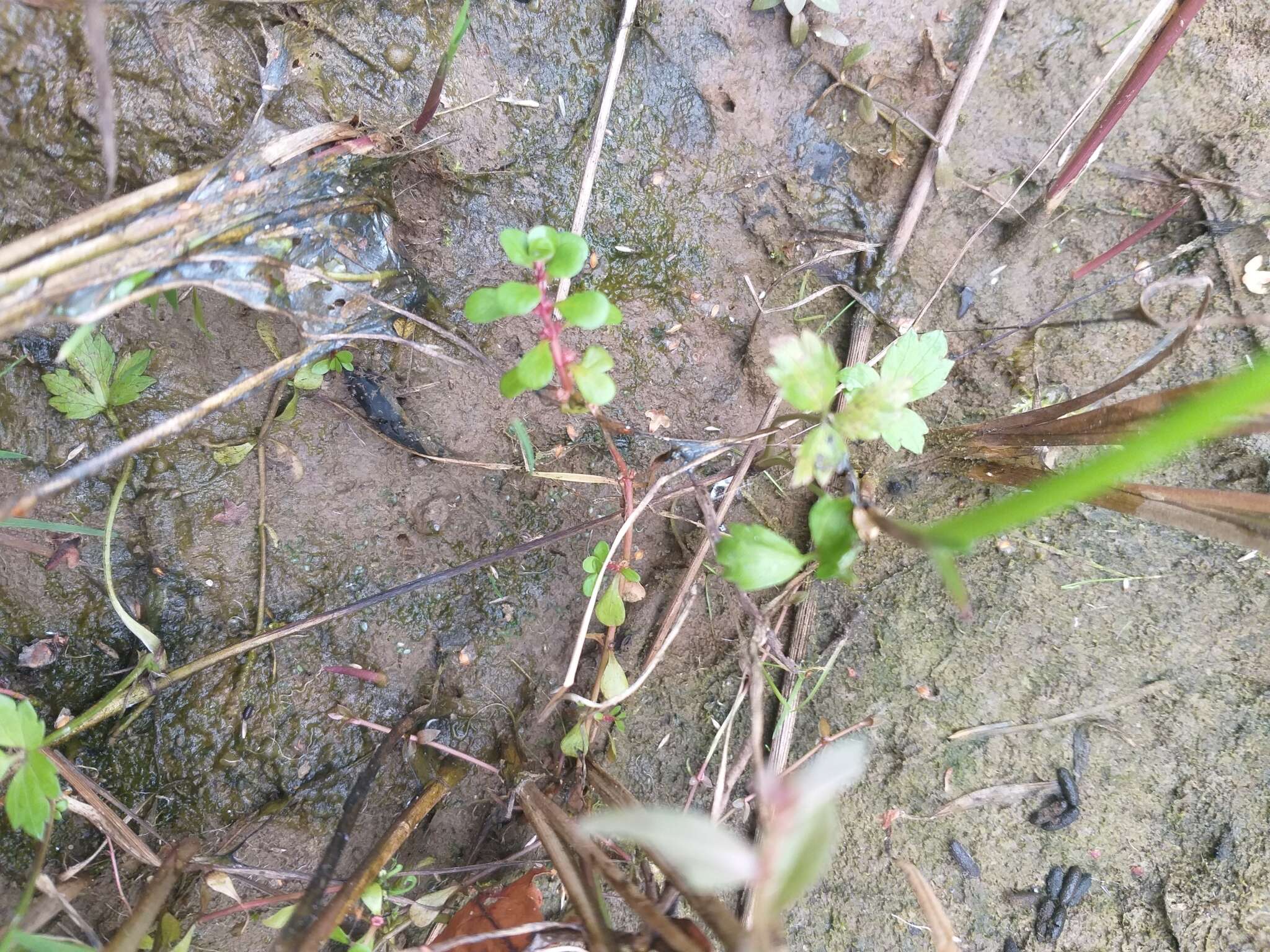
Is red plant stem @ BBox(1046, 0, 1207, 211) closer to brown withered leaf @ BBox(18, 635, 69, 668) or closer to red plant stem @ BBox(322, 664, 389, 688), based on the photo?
red plant stem @ BBox(322, 664, 389, 688)

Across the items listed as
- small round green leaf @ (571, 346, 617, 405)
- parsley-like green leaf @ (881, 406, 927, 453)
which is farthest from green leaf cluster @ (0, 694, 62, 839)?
parsley-like green leaf @ (881, 406, 927, 453)

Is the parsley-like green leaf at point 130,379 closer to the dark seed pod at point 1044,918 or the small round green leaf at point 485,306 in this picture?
the small round green leaf at point 485,306

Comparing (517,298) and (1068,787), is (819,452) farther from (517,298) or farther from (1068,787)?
(1068,787)

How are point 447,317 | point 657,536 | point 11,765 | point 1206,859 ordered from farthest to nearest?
point 657,536 → point 447,317 → point 1206,859 → point 11,765

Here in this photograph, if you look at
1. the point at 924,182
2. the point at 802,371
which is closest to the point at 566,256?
the point at 802,371

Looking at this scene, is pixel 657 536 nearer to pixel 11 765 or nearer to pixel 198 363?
pixel 198 363

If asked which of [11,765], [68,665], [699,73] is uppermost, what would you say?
[699,73]

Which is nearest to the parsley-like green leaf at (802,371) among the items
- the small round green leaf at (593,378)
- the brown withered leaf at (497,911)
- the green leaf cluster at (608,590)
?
the small round green leaf at (593,378)

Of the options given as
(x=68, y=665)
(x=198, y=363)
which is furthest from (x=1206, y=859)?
(x=68, y=665)
